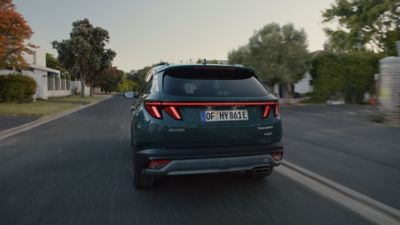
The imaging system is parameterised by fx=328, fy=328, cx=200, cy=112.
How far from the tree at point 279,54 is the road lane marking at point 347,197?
83.6 feet

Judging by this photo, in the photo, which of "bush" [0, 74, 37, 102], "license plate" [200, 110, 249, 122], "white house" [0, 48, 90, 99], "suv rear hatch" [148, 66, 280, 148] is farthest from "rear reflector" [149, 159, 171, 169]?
"white house" [0, 48, 90, 99]

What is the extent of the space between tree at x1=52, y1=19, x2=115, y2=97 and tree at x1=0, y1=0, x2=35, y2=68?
20.1 meters

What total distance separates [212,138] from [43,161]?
12.8 ft

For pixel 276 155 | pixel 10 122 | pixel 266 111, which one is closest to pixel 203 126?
pixel 266 111

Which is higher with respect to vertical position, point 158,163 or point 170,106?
point 170,106

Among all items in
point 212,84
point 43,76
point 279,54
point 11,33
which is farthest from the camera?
point 43,76

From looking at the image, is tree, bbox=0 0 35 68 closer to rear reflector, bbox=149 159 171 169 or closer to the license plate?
rear reflector, bbox=149 159 171 169

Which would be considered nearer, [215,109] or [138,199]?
[215,109]

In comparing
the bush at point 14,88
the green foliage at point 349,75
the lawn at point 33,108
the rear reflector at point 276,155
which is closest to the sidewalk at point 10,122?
the lawn at point 33,108

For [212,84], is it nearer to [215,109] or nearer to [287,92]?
[215,109]

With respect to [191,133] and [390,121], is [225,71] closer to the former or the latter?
[191,133]

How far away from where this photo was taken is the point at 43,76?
33.7 meters

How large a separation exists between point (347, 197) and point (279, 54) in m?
28.1

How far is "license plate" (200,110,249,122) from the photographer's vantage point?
364cm
